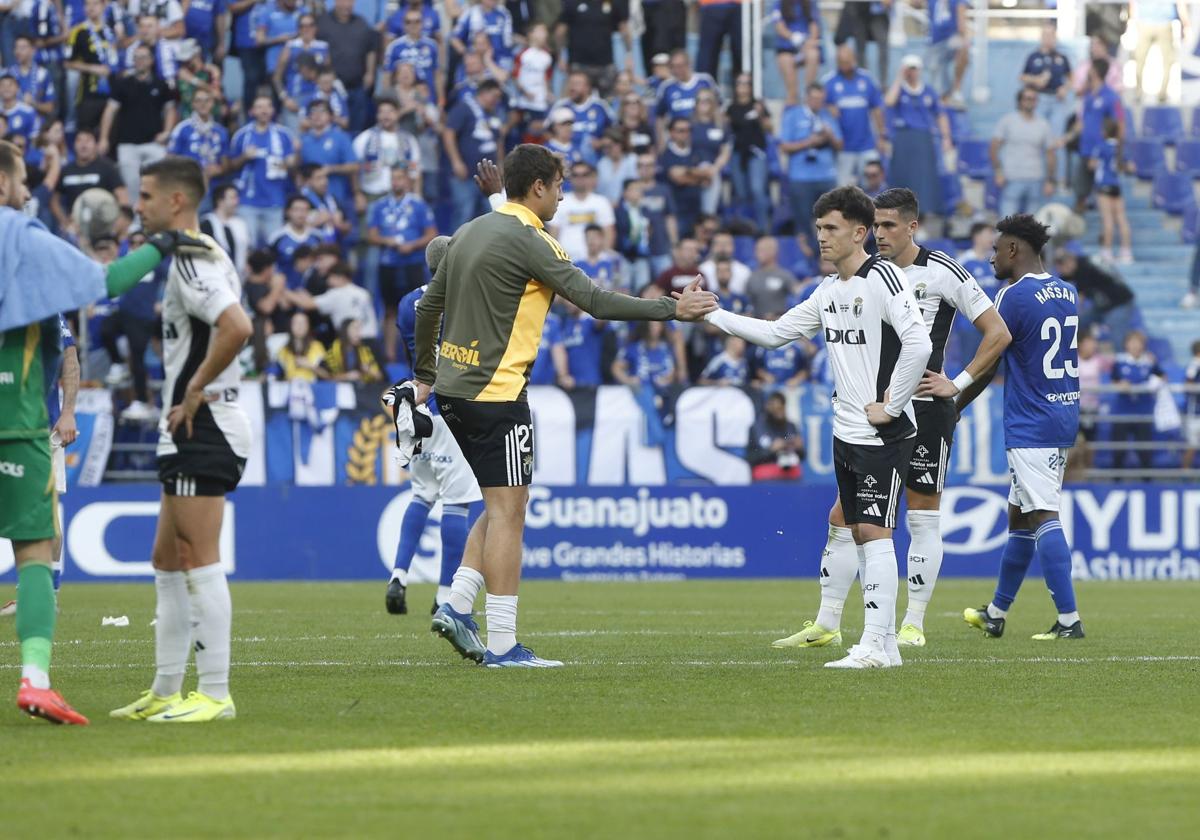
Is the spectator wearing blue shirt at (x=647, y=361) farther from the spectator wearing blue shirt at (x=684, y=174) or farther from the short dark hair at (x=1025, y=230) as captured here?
the short dark hair at (x=1025, y=230)

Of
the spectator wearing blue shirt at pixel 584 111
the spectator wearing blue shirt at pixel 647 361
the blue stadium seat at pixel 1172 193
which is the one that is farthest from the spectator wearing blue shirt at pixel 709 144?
the blue stadium seat at pixel 1172 193

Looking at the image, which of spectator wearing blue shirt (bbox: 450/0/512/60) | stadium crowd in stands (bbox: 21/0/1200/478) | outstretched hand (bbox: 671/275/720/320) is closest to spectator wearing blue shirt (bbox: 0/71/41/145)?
stadium crowd in stands (bbox: 21/0/1200/478)

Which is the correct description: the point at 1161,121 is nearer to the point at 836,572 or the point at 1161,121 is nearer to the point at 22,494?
the point at 836,572

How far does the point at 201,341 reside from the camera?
7.30 m

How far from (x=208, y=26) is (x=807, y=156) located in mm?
7843

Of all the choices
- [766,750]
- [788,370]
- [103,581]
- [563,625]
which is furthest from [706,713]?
[788,370]

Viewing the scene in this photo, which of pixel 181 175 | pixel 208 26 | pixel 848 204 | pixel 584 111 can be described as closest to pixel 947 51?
pixel 584 111

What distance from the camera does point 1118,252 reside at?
1025 inches

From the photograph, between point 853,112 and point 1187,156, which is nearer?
point 853,112

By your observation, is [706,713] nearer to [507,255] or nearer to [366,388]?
[507,255]

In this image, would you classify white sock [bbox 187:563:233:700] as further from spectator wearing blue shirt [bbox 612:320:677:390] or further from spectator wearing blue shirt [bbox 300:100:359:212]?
spectator wearing blue shirt [bbox 300:100:359:212]

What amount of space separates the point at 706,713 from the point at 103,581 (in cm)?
1302

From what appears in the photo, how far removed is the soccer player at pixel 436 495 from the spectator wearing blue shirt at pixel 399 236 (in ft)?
30.8

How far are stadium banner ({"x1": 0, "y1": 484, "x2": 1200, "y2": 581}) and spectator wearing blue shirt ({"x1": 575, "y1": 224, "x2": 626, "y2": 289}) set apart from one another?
2.83 m
